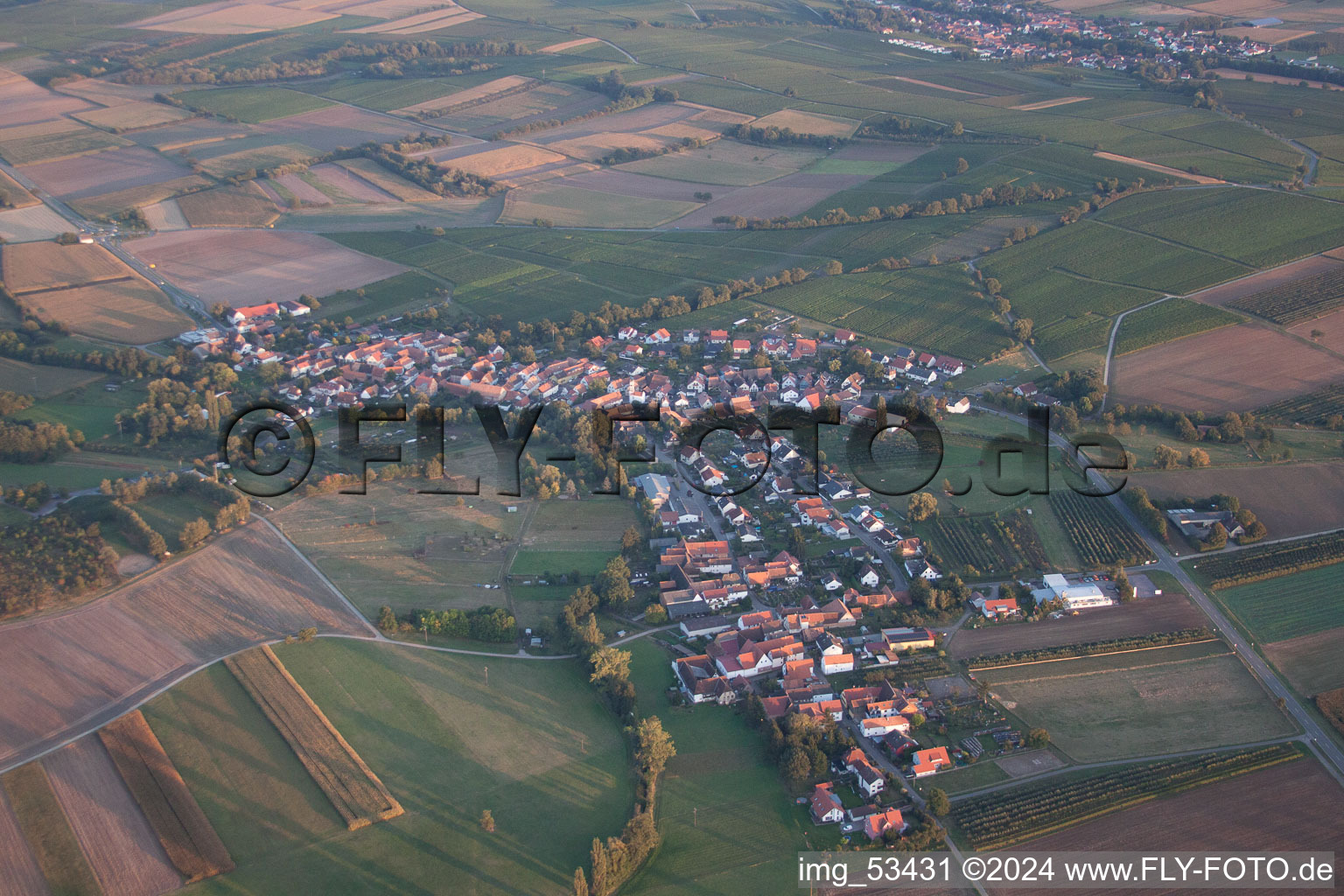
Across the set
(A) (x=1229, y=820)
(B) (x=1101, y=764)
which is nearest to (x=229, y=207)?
(B) (x=1101, y=764)

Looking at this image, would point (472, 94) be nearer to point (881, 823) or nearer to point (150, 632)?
point (150, 632)

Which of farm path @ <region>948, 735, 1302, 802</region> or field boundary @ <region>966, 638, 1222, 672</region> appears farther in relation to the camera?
field boundary @ <region>966, 638, 1222, 672</region>

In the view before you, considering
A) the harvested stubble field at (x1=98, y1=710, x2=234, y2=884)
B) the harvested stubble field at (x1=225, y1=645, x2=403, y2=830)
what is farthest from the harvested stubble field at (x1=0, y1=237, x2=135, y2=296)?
the harvested stubble field at (x1=98, y1=710, x2=234, y2=884)

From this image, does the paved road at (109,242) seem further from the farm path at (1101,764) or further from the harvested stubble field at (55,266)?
the farm path at (1101,764)

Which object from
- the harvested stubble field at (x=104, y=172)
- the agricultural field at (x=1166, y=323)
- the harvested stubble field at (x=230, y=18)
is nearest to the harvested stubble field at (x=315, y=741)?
the agricultural field at (x=1166, y=323)

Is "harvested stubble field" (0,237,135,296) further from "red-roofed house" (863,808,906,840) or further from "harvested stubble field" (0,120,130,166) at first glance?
"red-roofed house" (863,808,906,840)

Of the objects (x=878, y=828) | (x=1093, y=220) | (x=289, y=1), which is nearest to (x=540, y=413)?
(x=878, y=828)

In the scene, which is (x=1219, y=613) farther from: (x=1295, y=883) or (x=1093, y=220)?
(x=1093, y=220)
